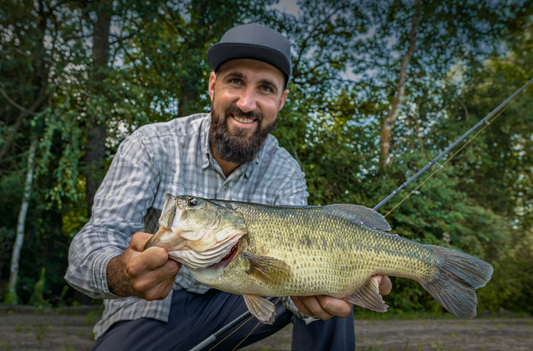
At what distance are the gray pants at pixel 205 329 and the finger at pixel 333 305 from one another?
40 centimetres

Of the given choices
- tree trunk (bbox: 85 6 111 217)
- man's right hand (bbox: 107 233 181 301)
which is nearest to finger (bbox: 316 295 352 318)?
man's right hand (bbox: 107 233 181 301)

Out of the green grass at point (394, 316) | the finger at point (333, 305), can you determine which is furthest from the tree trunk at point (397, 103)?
the finger at point (333, 305)

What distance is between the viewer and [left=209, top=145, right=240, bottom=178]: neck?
283cm

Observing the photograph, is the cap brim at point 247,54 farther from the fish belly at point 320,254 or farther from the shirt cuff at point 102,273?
the shirt cuff at point 102,273

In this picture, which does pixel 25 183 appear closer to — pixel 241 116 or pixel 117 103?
pixel 117 103

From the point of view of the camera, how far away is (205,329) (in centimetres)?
250

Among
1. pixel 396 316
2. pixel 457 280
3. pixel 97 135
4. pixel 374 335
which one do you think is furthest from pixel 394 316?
pixel 97 135

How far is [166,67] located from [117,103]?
62.8 inches

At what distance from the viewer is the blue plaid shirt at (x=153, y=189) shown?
6.46 feet

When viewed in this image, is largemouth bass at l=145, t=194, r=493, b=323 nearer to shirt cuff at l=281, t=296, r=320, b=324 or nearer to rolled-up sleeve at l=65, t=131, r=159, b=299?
shirt cuff at l=281, t=296, r=320, b=324

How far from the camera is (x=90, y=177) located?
25.0 feet

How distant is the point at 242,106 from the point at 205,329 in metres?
1.63

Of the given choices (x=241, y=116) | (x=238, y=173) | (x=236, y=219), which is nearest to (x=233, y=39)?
(x=241, y=116)

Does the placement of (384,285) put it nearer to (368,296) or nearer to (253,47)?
(368,296)
